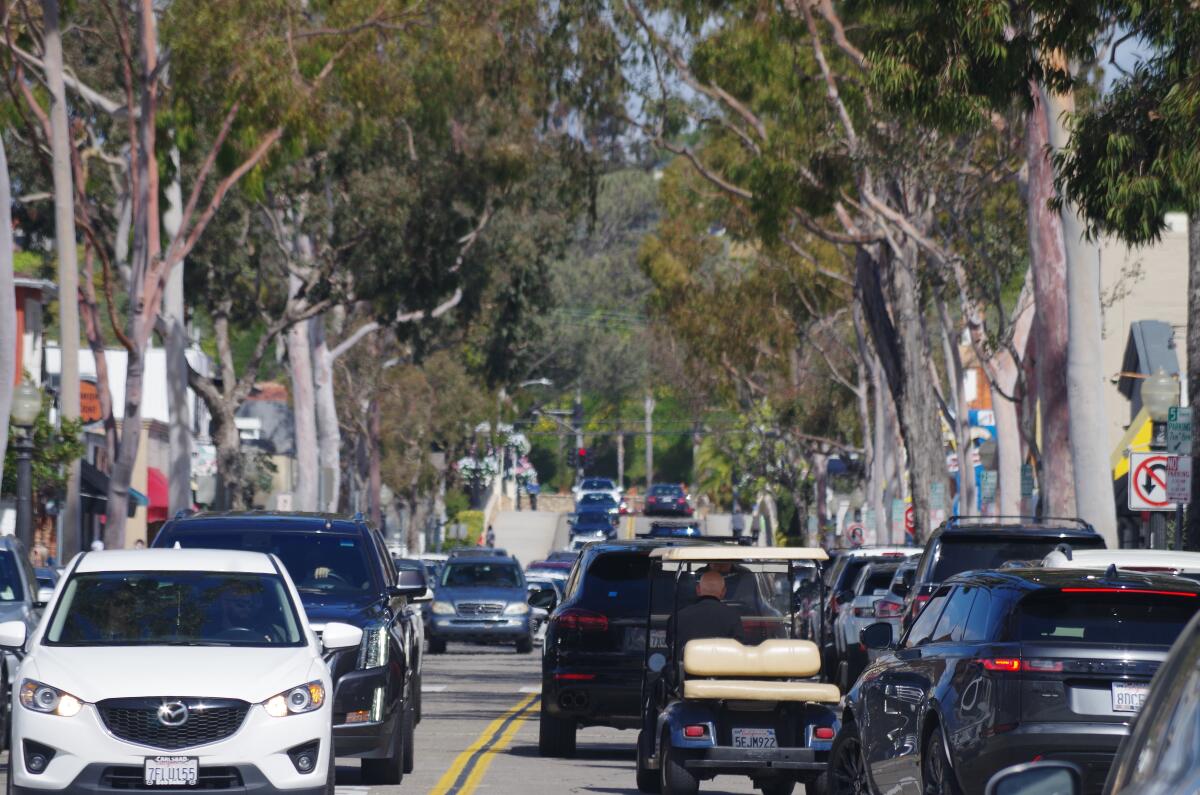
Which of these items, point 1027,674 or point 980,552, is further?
point 980,552

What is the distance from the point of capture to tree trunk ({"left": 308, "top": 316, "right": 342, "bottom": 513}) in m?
48.4

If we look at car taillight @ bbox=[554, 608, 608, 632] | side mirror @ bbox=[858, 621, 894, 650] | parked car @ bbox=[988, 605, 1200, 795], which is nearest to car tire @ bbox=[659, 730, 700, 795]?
side mirror @ bbox=[858, 621, 894, 650]

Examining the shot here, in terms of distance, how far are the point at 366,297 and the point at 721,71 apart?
10095 millimetres

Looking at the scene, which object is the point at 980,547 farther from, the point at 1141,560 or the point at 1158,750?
the point at 1158,750

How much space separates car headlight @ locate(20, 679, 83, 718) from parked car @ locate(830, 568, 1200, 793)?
4351mm

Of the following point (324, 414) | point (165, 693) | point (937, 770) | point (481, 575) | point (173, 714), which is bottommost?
point (937, 770)

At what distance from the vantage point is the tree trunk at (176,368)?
35875 mm

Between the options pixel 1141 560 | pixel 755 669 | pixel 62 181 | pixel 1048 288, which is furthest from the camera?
pixel 62 181

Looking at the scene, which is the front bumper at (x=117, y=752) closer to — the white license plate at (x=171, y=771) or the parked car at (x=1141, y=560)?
the white license plate at (x=171, y=771)

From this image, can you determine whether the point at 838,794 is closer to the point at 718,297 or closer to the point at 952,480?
the point at 718,297

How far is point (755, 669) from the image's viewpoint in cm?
1359

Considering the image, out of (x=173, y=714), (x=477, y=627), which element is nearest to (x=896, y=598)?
(x=173, y=714)

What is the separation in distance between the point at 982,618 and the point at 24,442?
2253 centimetres

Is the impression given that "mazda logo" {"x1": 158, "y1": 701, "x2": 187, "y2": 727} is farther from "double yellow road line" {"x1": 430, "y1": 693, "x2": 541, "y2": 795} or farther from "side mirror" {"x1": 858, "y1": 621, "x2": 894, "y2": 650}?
"side mirror" {"x1": 858, "y1": 621, "x2": 894, "y2": 650}
